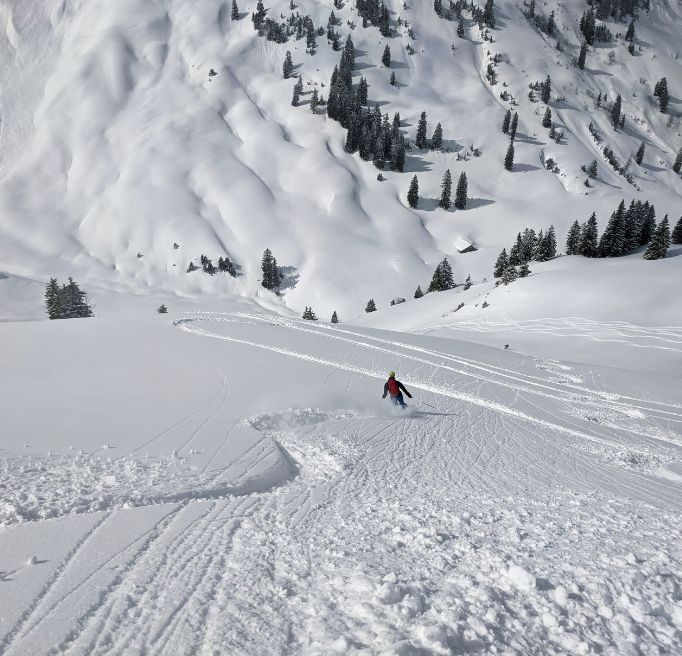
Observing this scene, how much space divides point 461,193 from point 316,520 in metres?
105

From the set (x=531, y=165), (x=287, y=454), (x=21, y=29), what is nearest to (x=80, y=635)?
(x=287, y=454)

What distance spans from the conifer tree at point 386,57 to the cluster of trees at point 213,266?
98.4 m

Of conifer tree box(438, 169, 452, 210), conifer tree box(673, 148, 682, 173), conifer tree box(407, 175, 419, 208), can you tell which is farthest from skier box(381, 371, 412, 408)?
conifer tree box(673, 148, 682, 173)

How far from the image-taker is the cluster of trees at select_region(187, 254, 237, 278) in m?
87.9

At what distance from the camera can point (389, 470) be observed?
848 cm

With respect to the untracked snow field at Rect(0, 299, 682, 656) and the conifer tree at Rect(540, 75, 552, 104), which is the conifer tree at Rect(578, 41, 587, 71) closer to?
the conifer tree at Rect(540, 75, 552, 104)

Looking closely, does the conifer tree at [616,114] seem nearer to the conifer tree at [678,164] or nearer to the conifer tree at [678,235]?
the conifer tree at [678,164]

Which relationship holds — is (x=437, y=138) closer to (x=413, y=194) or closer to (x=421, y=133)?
(x=421, y=133)

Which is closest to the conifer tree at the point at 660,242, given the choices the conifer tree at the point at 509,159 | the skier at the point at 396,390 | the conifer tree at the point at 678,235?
the conifer tree at the point at 678,235

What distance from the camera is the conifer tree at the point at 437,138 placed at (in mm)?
114188

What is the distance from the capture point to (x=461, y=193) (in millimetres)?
100562

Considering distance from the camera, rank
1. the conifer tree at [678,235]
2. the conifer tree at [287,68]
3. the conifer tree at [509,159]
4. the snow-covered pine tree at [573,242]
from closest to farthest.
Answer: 1. the conifer tree at [678,235]
2. the snow-covered pine tree at [573,242]
3. the conifer tree at [509,159]
4. the conifer tree at [287,68]

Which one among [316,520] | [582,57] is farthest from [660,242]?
[582,57]

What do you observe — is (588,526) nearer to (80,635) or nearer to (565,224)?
(80,635)
